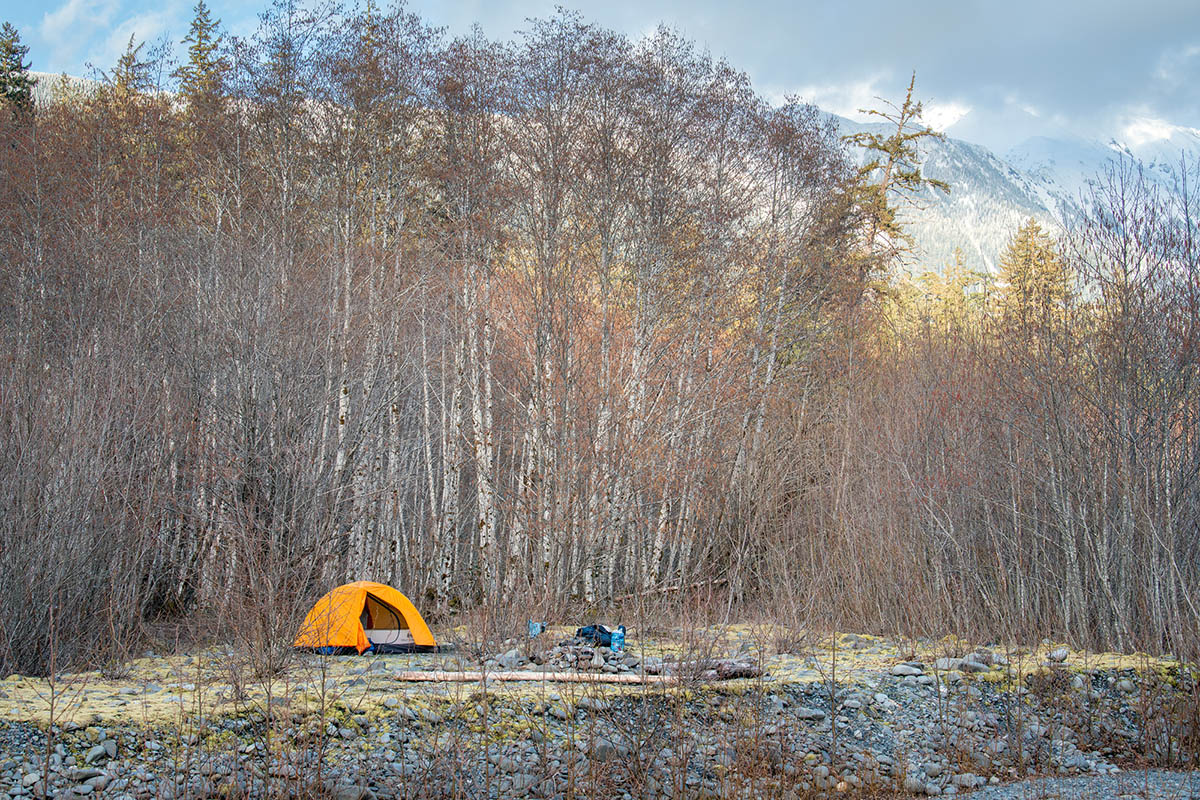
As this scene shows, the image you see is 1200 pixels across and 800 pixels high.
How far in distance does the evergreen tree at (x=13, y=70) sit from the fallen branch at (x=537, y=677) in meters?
Result: 23.1

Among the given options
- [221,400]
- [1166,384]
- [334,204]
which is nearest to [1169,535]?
[1166,384]

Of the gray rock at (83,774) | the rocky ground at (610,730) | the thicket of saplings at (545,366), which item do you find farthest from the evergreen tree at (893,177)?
the gray rock at (83,774)

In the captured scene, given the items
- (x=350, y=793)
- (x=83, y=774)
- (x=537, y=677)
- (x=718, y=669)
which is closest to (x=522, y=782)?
(x=350, y=793)

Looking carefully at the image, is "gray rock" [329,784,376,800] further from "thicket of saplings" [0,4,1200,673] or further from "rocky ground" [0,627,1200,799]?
"thicket of saplings" [0,4,1200,673]

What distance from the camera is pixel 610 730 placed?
658cm

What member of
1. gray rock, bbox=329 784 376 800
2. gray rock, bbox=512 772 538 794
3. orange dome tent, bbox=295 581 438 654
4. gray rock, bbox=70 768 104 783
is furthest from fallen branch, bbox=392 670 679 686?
gray rock, bbox=70 768 104 783

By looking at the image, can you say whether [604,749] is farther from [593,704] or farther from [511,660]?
[511,660]

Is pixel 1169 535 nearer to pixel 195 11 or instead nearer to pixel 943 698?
pixel 943 698

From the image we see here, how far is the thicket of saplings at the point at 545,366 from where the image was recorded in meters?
9.36

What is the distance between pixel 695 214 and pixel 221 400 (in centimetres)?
769

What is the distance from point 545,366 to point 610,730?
719 centimetres

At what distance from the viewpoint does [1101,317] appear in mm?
9820

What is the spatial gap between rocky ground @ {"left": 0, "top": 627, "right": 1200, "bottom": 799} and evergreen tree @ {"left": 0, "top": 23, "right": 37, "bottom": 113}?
72.2ft

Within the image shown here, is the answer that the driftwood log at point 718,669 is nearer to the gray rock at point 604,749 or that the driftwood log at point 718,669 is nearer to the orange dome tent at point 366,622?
the gray rock at point 604,749
